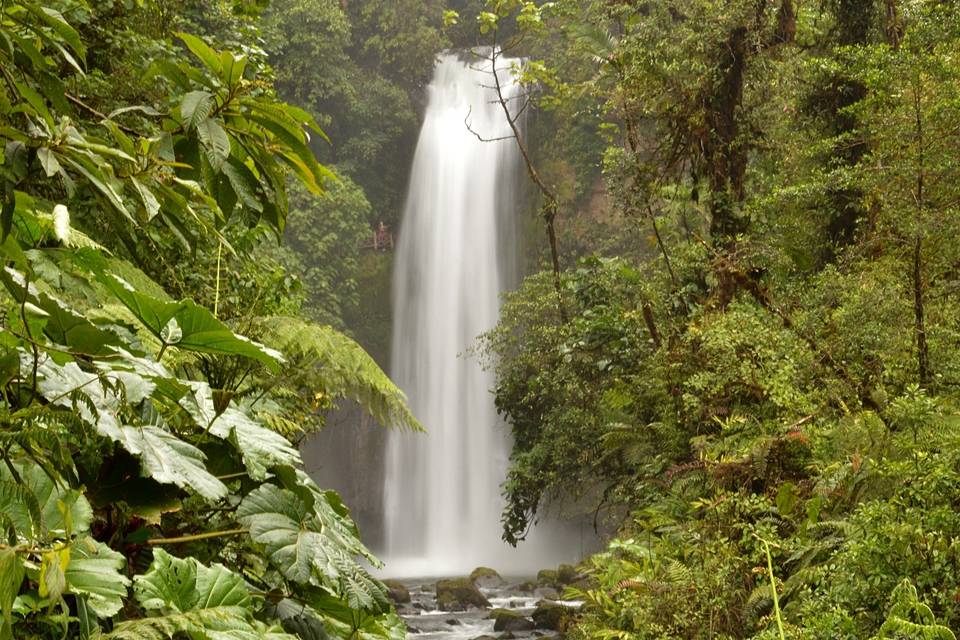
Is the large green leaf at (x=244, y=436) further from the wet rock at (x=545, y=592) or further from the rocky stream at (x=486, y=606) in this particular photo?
the wet rock at (x=545, y=592)

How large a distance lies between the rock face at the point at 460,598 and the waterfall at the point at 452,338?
5253 millimetres

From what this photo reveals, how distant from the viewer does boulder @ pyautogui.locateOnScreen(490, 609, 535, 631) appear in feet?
40.5

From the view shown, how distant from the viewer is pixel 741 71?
8.87 m

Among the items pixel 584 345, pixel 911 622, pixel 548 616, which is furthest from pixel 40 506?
pixel 548 616

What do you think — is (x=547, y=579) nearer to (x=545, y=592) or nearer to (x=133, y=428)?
(x=545, y=592)

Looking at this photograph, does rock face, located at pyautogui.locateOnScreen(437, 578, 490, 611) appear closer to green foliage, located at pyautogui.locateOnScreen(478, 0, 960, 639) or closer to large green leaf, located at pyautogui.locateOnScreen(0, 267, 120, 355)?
green foliage, located at pyautogui.locateOnScreen(478, 0, 960, 639)

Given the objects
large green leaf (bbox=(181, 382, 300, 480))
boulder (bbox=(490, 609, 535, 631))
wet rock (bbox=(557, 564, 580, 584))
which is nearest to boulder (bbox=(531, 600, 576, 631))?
boulder (bbox=(490, 609, 535, 631))

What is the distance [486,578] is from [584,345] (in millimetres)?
8578

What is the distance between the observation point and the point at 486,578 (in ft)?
56.5

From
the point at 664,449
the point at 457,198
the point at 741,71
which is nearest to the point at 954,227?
the point at 664,449

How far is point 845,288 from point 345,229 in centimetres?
1665

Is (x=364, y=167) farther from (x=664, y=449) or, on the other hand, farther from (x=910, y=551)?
(x=910, y=551)

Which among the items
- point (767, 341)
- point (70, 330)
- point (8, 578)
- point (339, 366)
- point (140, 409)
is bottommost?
point (8, 578)

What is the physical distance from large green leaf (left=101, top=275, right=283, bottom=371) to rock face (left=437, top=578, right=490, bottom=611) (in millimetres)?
13557
